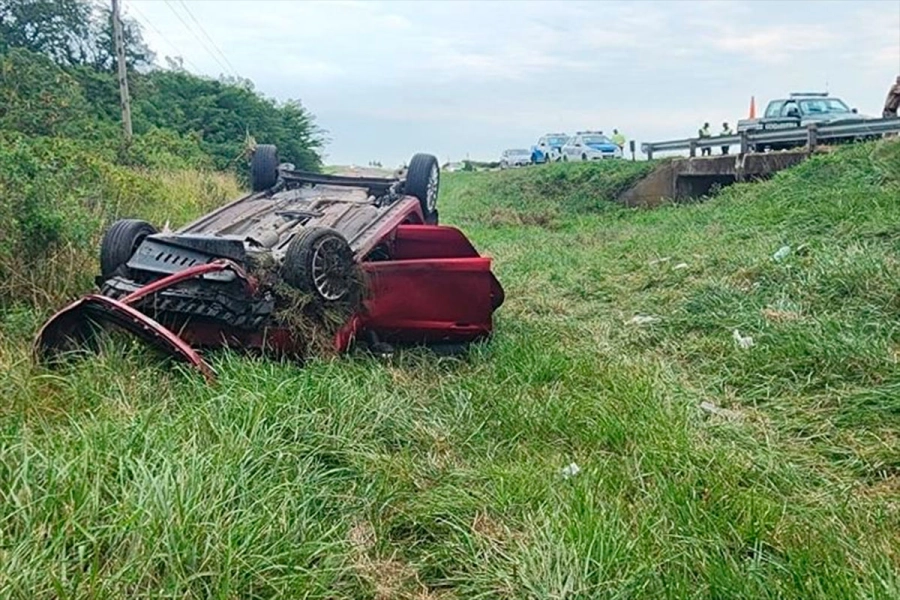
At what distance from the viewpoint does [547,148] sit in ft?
103

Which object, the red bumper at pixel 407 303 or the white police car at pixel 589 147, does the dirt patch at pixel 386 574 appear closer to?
the red bumper at pixel 407 303

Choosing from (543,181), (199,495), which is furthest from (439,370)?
(543,181)

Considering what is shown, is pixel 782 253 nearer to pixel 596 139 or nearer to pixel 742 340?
pixel 742 340

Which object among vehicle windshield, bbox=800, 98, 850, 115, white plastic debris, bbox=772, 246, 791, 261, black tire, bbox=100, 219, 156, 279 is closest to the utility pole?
black tire, bbox=100, 219, 156, 279

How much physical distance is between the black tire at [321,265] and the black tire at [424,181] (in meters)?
1.68

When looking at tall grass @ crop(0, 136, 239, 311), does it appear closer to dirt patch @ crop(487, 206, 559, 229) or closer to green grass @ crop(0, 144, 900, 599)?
green grass @ crop(0, 144, 900, 599)

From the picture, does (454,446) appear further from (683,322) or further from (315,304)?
(683,322)

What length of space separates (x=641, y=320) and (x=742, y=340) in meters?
1.15

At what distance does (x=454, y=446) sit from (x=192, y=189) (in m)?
8.40

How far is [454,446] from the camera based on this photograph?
325 centimetres

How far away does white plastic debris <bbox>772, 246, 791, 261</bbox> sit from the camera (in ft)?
22.1

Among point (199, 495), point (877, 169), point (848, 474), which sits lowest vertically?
point (848, 474)

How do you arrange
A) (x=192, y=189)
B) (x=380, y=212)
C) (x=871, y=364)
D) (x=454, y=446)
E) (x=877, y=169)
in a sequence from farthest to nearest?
1. (x=192, y=189)
2. (x=877, y=169)
3. (x=380, y=212)
4. (x=871, y=364)
5. (x=454, y=446)

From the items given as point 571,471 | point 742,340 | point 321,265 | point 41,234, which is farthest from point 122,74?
point 571,471
